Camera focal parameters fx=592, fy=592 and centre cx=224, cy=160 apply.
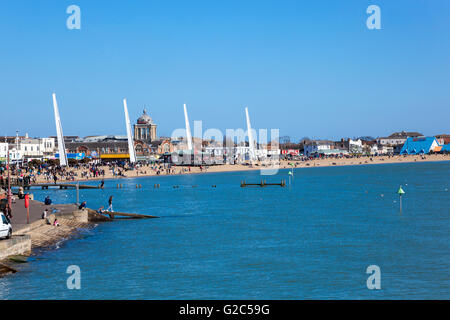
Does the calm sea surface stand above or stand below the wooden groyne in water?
below

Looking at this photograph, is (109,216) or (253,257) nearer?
(253,257)

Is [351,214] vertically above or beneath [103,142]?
beneath

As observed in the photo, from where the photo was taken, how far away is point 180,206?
64312 millimetres

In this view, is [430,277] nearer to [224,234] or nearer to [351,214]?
[224,234]

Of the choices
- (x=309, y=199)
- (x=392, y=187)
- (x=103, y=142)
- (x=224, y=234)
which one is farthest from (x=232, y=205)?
(x=103, y=142)

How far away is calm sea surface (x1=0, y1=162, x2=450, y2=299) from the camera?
25.1 metres

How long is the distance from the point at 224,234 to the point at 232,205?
76.8ft

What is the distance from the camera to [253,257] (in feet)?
106

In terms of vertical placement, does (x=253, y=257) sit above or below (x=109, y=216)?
below

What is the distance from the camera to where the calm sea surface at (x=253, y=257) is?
82.3 feet

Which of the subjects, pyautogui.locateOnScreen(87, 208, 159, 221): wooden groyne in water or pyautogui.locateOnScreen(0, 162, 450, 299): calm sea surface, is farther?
pyautogui.locateOnScreen(87, 208, 159, 221): wooden groyne in water

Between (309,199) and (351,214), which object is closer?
(351,214)

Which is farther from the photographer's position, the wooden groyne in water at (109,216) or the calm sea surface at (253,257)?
the wooden groyne in water at (109,216)
